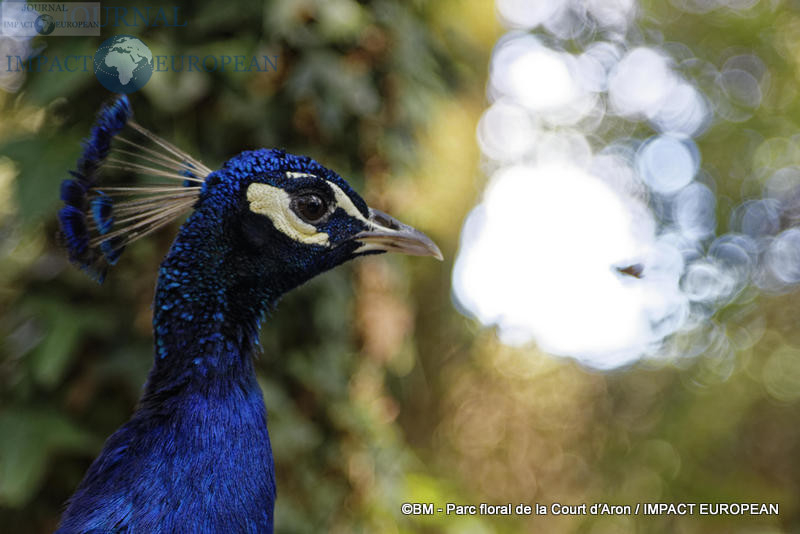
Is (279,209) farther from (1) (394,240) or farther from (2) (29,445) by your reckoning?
(2) (29,445)

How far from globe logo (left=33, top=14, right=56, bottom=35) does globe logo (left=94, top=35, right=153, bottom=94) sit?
17 centimetres

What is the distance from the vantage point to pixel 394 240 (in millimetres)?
1022

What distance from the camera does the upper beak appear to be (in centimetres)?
101

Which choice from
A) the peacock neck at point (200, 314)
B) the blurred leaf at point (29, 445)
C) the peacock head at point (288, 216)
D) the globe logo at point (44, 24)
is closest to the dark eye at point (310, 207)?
the peacock head at point (288, 216)

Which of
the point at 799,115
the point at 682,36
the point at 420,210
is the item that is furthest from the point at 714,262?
the point at 420,210

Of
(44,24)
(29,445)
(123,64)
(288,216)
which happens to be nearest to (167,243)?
(123,64)

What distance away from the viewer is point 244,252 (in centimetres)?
98

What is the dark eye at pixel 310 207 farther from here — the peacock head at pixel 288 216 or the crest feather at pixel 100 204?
the crest feather at pixel 100 204

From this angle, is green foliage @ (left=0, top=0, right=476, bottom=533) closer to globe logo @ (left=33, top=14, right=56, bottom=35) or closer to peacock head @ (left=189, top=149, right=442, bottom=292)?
globe logo @ (left=33, top=14, right=56, bottom=35)

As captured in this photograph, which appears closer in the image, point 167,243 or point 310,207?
point 310,207

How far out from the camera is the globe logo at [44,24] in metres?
1.71

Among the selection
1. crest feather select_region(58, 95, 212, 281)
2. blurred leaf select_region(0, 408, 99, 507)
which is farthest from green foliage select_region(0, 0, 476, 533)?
crest feather select_region(58, 95, 212, 281)

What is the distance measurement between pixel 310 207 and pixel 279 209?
48 millimetres

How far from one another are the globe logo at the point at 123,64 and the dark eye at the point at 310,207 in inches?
33.6
